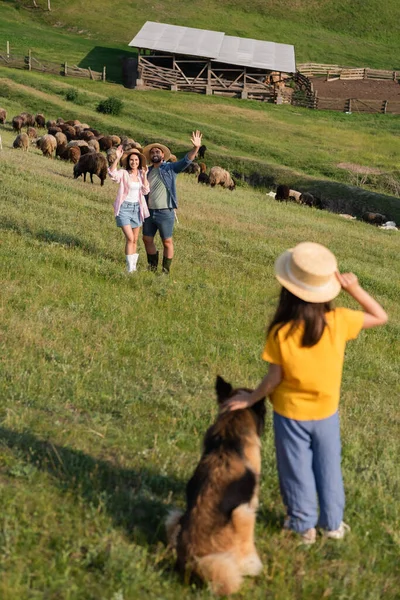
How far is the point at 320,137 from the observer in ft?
157

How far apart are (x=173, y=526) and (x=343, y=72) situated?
67716 mm

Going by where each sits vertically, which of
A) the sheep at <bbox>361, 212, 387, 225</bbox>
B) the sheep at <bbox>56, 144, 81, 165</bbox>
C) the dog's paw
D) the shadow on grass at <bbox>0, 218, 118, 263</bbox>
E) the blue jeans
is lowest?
the sheep at <bbox>361, 212, 387, 225</bbox>

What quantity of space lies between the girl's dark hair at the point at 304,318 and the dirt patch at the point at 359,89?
59662 mm

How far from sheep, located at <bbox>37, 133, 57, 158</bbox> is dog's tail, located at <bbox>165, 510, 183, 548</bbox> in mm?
27145

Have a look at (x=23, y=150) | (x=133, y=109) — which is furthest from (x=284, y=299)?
(x=133, y=109)

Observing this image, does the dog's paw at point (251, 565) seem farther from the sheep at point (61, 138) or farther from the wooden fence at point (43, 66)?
the wooden fence at point (43, 66)

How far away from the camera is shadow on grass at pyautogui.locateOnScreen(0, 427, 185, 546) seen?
4.50 m

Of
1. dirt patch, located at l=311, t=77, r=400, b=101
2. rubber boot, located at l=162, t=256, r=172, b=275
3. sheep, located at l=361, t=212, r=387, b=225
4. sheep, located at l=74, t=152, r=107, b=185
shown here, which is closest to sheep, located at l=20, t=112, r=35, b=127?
sheep, located at l=74, t=152, r=107, b=185

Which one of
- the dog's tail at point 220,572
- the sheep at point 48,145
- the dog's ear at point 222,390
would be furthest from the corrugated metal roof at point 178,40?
the dog's tail at point 220,572

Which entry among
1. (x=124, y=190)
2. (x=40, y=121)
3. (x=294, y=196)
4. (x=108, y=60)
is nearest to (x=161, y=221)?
(x=124, y=190)

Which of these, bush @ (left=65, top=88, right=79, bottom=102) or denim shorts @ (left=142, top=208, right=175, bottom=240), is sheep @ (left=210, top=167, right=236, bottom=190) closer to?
bush @ (left=65, top=88, right=79, bottom=102)

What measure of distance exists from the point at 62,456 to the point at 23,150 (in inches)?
1016

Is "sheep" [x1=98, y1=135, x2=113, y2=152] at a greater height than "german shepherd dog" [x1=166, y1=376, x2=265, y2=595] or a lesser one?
lesser

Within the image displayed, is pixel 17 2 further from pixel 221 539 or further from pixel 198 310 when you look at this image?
pixel 221 539
